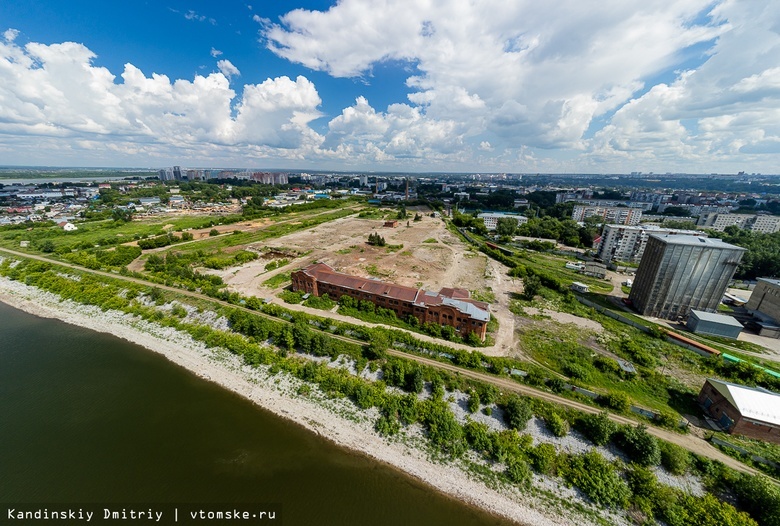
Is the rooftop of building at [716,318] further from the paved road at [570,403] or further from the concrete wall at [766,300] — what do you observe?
the paved road at [570,403]

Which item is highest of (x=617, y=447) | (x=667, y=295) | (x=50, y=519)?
(x=667, y=295)

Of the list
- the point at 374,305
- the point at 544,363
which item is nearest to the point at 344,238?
the point at 374,305

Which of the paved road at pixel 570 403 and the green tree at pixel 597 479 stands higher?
the paved road at pixel 570 403

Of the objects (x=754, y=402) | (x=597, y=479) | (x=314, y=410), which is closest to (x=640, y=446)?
(x=597, y=479)

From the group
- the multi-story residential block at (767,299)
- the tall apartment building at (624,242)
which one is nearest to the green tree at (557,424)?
the multi-story residential block at (767,299)

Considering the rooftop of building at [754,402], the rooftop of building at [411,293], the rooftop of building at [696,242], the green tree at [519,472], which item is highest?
the rooftop of building at [696,242]

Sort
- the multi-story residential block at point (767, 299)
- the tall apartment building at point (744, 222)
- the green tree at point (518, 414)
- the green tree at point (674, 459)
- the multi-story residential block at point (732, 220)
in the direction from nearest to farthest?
the green tree at point (674, 459)
the green tree at point (518, 414)
the multi-story residential block at point (767, 299)
the tall apartment building at point (744, 222)
the multi-story residential block at point (732, 220)

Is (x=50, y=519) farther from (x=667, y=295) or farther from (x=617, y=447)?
(x=667, y=295)
